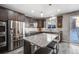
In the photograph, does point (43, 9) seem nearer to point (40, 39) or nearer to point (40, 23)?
point (40, 23)

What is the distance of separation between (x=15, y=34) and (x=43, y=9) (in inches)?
25.6

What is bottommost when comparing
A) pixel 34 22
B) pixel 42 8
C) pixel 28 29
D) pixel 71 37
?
pixel 71 37

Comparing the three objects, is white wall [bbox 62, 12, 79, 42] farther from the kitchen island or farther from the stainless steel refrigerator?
the stainless steel refrigerator

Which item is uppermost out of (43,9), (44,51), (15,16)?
(43,9)

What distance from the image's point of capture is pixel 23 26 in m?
1.97

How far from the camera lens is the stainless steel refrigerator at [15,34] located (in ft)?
6.39

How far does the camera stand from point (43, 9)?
6.40 ft

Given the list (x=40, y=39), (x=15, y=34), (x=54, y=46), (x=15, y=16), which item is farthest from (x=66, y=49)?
(x=15, y=16)

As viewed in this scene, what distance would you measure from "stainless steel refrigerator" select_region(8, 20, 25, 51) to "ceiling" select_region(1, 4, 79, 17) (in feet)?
0.76

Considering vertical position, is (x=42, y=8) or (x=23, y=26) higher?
(x=42, y=8)

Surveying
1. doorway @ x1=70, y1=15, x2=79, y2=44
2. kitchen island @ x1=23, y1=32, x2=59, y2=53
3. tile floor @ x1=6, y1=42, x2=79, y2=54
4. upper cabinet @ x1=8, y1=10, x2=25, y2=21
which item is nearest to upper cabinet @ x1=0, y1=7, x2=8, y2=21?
upper cabinet @ x1=8, y1=10, x2=25, y2=21
